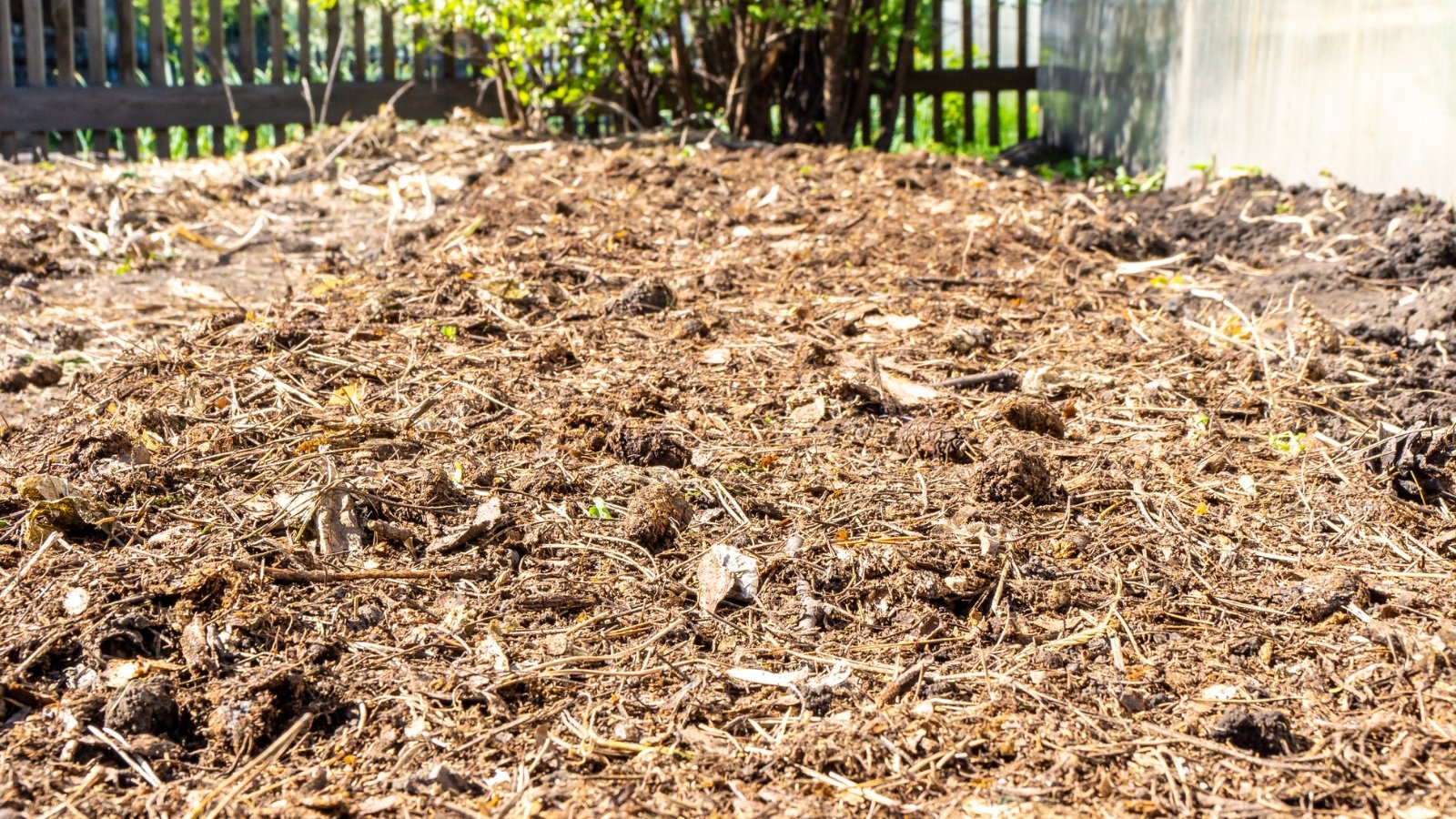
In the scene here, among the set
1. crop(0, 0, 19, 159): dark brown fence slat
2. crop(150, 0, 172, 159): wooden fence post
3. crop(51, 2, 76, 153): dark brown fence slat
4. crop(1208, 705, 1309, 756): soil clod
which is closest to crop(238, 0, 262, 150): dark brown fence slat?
crop(150, 0, 172, 159): wooden fence post

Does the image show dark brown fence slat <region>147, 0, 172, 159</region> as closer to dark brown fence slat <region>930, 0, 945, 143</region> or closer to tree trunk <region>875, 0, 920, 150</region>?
tree trunk <region>875, 0, 920, 150</region>

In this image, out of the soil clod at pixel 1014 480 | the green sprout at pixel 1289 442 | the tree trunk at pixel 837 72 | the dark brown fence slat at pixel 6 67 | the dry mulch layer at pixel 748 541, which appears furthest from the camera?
the dark brown fence slat at pixel 6 67

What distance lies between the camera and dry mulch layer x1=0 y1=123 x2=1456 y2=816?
2018 millimetres

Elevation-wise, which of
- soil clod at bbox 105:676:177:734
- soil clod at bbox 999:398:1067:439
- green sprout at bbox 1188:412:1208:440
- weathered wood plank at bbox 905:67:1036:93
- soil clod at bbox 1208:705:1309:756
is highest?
weathered wood plank at bbox 905:67:1036:93

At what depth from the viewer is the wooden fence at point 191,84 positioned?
28.0 ft

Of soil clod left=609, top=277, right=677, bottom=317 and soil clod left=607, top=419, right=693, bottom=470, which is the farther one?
soil clod left=609, top=277, right=677, bottom=317

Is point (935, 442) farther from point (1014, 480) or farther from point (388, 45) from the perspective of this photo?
point (388, 45)

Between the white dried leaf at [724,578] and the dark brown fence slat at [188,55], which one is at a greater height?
the dark brown fence slat at [188,55]

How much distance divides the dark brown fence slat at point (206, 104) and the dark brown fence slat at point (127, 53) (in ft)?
0.38

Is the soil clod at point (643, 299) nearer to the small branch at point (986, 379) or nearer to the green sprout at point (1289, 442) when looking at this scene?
the small branch at point (986, 379)

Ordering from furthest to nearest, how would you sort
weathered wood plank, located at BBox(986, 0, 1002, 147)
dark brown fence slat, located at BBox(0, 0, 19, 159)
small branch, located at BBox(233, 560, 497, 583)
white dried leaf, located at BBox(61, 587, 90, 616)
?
weathered wood plank, located at BBox(986, 0, 1002, 147) → dark brown fence slat, located at BBox(0, 0, 19, 159) → small branch, located at BBox(233, 560, 497, 583) → white dried leaf, located at BBox(61, 587, 90, 616)

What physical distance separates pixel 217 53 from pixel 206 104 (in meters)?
0.38

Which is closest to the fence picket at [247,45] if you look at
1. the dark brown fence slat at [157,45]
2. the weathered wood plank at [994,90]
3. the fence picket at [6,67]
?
the dark brown fence slat at [157,45]

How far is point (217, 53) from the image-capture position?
29.3 ft
